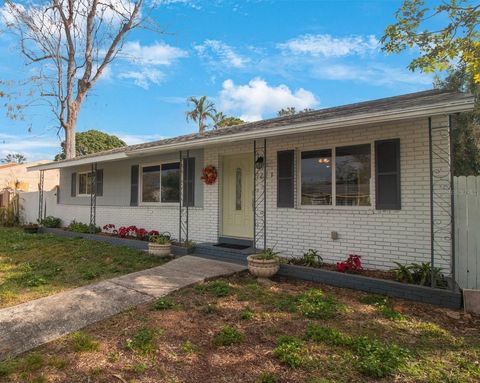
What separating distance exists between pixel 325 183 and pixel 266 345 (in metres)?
3.80

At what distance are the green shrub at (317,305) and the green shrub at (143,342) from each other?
1.92 meters

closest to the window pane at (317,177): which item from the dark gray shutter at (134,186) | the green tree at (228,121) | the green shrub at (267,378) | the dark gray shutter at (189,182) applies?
the dark gray shutter at (189,182)

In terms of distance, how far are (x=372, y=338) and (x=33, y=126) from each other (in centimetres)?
2195

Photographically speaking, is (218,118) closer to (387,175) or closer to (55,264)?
(55,264)

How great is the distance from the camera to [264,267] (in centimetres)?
568

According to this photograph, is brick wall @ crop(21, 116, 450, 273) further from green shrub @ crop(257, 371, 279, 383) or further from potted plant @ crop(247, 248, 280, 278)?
green shrub @ crop(257, 371, 279, 383)

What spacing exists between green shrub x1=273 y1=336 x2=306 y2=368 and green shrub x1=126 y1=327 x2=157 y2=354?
1287 mm

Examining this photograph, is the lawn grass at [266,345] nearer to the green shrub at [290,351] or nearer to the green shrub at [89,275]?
the green shrub at [290,351]

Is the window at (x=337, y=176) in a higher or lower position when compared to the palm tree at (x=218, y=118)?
lower

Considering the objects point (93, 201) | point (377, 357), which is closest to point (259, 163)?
point (377, 357)

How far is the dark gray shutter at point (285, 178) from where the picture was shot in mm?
6766

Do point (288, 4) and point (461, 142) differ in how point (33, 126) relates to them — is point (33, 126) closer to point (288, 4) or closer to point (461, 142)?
point (288, 4)

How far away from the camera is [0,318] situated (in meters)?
3.99

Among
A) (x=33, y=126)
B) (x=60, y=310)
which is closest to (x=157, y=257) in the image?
(x=60, y=310)
